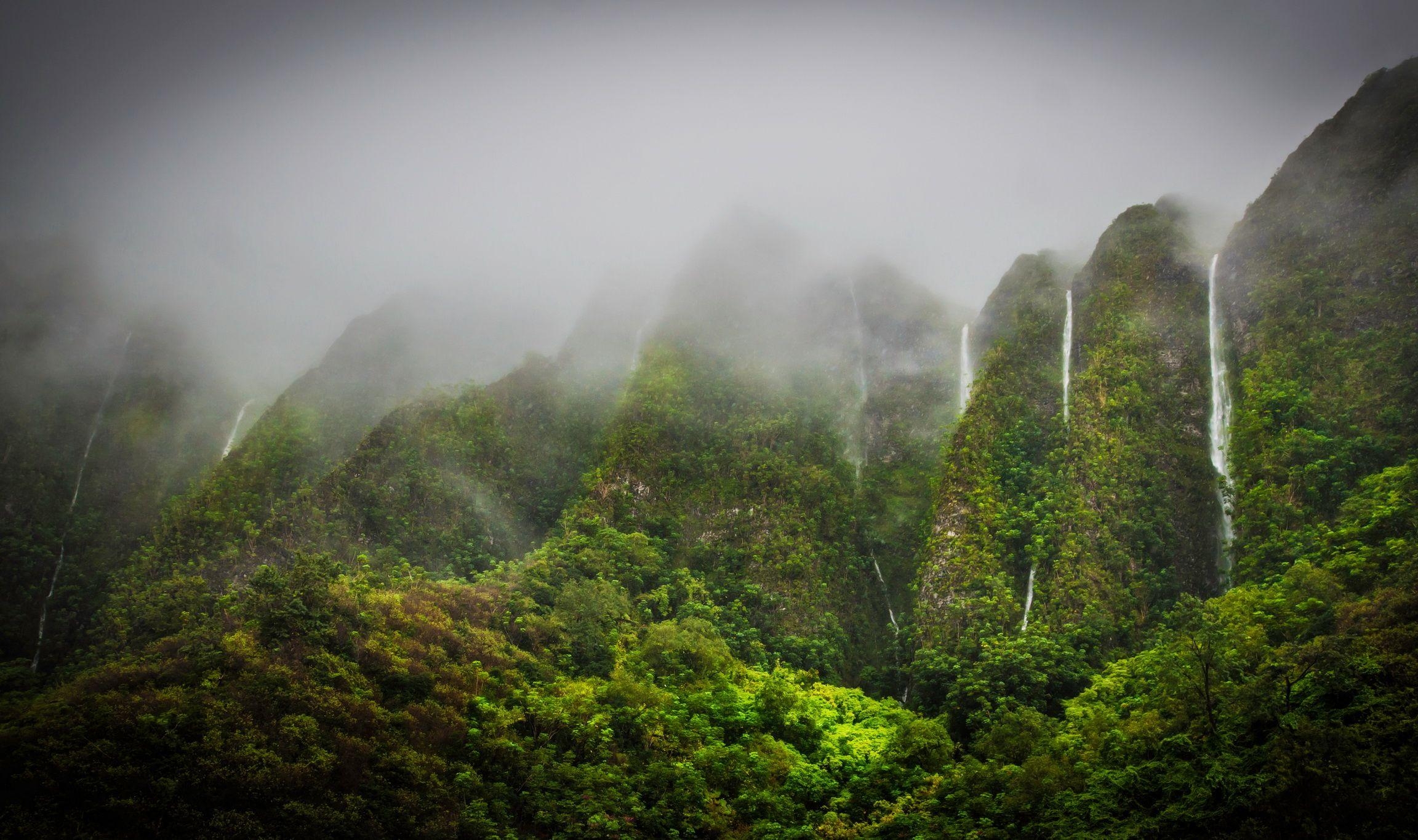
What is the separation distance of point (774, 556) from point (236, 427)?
2617 inches

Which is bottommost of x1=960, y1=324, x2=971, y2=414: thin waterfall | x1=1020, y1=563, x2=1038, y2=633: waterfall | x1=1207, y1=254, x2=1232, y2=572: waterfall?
x1=1020, y1=563, x2=1038, y2=633: waterfall

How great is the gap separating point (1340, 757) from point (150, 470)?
286ft

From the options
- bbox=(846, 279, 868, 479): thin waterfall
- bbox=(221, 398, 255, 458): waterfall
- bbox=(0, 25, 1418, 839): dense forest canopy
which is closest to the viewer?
bbox=(0, 25, 1418, 839): dense forest canopy

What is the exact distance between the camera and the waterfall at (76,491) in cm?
5247

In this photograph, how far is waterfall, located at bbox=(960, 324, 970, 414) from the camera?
54.8 metres

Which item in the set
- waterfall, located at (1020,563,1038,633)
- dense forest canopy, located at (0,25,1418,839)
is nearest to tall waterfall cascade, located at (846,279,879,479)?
dense forest canopy, located at (0,25,1418,839)

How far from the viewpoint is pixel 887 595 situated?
144 feet

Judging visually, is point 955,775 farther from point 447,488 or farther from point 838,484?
point 447,488

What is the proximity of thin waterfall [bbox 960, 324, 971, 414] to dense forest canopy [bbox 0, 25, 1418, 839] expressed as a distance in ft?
1.33

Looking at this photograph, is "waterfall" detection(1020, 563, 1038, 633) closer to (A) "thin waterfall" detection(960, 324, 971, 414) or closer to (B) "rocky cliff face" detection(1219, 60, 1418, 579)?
(B) "rocky cliff face" detection(1219, 60, 1418, 579)

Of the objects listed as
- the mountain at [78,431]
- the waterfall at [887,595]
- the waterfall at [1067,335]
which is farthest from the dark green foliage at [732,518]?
the mountain at [78,431]

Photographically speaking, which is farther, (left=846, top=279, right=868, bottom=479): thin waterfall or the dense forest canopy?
(left=846, top=279, right=868, bottom=479): thin waterfall

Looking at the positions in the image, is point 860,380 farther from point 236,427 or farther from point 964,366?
point 236,427

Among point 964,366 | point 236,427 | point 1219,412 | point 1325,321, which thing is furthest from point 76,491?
point 1325,321
